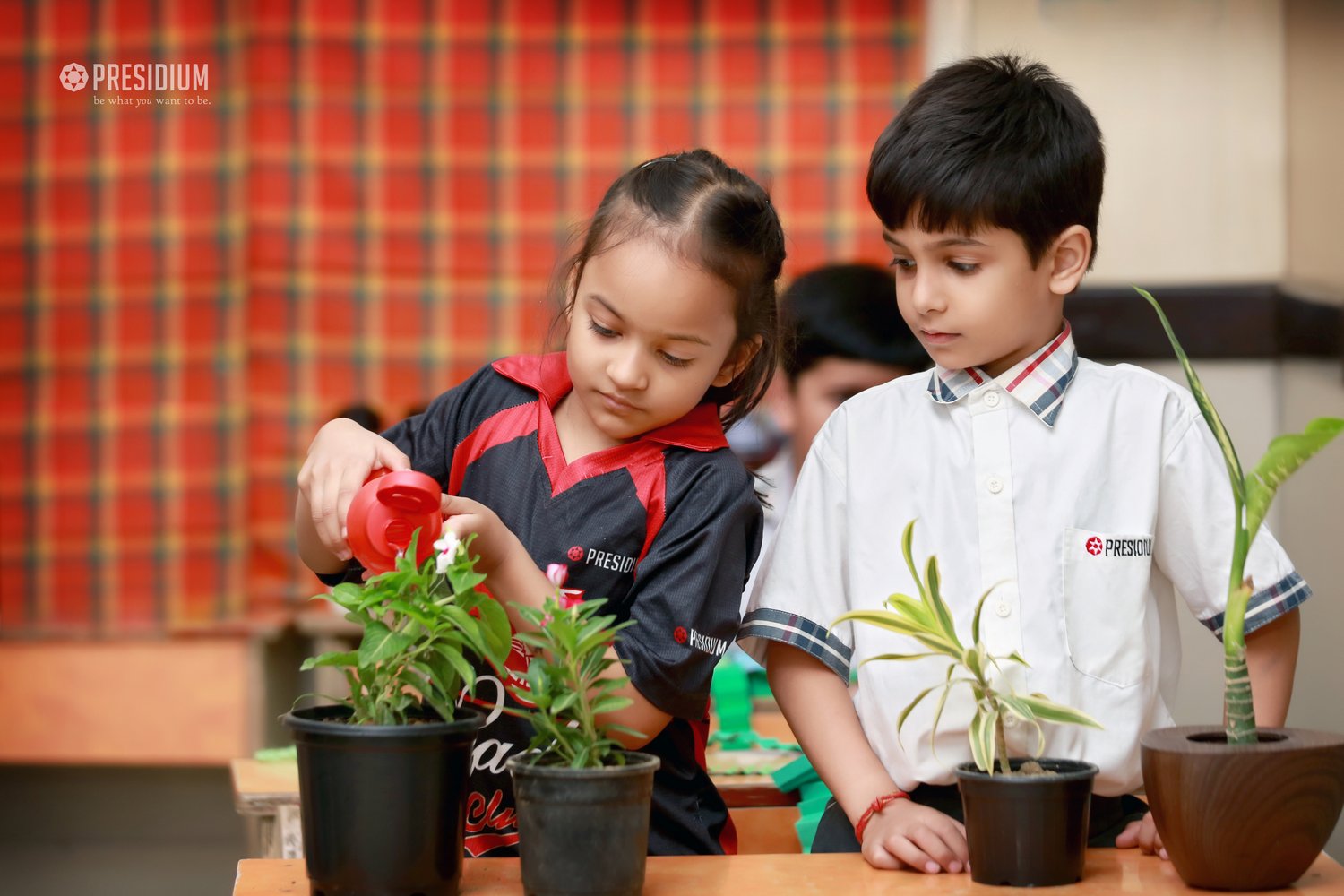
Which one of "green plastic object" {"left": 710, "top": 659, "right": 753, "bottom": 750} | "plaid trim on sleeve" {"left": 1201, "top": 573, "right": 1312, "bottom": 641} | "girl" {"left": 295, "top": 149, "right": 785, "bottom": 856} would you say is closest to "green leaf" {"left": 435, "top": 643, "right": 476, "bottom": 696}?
"girl" {"left": 295, "top": 149, "right": 785, "bottom": 856}

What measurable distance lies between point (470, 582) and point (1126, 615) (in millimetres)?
581

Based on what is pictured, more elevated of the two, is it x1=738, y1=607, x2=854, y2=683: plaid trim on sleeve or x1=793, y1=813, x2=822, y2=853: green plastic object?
x1=738, y1=607, x2=854, y2=683: plaid trim on sleeve

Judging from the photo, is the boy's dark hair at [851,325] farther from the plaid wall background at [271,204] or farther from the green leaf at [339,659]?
the green leaf at [339,659]

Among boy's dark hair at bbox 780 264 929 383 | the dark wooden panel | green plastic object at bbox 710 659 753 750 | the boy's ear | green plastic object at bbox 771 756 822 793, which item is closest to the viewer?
the boy's ear

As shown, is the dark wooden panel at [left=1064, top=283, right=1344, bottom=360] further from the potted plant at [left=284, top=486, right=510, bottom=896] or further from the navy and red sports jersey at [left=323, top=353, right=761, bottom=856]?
the potted plant at [left=284, top=486, right=510, bottom=896]

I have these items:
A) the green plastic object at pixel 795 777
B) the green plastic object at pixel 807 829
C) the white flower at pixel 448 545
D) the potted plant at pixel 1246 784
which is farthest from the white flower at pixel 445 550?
the green plastic object at pixel 795 777

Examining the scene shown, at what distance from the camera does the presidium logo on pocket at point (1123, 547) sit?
1207mm

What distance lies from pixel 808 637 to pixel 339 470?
0.43 m

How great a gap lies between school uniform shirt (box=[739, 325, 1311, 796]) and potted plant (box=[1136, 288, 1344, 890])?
23 centimetres

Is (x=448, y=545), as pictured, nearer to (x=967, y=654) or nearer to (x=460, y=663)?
(x=460, y=663)

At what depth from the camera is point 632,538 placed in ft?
4.13

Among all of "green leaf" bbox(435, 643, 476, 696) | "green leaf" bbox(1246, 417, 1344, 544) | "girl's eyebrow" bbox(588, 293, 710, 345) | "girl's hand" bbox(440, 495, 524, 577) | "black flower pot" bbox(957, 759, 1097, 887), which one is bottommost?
"black flower pot" bbox(957, 759, 1097, 887)

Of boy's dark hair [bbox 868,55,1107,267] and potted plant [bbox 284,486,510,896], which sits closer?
potted plant [bbox 284,486,510,896]

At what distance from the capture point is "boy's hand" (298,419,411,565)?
109 cm
